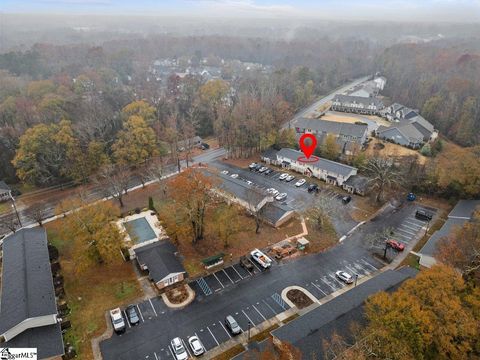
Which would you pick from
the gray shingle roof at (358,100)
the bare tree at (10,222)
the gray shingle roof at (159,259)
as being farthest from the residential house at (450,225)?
the gray shingle roof at (358,100)

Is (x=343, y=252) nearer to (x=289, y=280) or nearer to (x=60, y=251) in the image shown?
(x=289, y=280)

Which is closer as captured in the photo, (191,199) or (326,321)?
(326,321)

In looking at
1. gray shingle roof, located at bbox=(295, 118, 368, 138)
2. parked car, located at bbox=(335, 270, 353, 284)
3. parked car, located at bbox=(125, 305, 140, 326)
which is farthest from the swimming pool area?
gray shingle roof, located at bbox=(295, 118, 368, 138)

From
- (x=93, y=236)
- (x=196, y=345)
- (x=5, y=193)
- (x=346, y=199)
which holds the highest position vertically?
(x=93, y=236)

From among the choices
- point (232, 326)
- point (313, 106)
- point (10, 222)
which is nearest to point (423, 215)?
point (232, 326)

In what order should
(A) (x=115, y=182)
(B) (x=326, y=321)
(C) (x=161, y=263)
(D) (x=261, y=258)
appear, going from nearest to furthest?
(B) (x=326, y=321) → (C) (x=161, y=263) → (D) (x=261, y=258) → (A) (x=115, y=182)

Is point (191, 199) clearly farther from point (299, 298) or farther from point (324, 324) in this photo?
point (324, 324)

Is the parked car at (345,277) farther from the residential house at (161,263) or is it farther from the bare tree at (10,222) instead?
the bare tree at (10,222)
